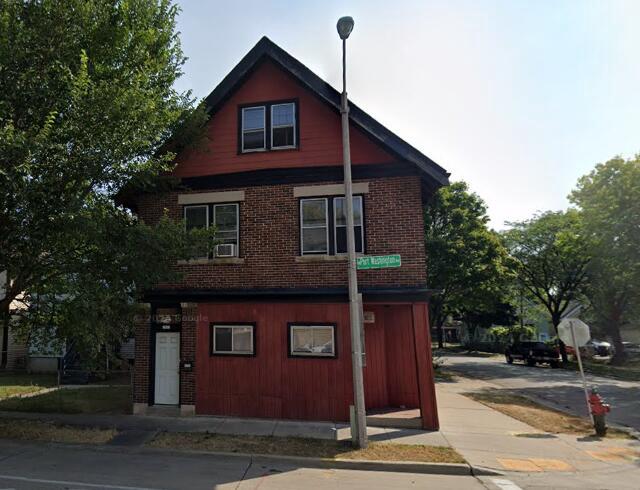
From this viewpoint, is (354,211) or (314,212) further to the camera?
(314,212)

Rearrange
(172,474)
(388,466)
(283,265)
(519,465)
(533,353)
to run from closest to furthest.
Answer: (172,474)
(388,466)
(519,465)
(283,265)
(533,353)

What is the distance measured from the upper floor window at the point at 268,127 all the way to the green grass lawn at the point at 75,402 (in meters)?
8.48

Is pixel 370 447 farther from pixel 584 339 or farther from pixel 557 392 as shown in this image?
pixel 557 392

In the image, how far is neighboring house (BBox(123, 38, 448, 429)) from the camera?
37.6 ft

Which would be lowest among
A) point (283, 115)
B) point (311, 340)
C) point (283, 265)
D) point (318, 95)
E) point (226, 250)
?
point (311, 340)

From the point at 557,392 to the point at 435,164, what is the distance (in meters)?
13.1

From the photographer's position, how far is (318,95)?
12461mm

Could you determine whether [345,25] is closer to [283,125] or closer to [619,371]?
[283,125]

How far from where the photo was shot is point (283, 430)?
Result: 10.2 metres

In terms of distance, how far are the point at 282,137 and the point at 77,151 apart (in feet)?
18.1

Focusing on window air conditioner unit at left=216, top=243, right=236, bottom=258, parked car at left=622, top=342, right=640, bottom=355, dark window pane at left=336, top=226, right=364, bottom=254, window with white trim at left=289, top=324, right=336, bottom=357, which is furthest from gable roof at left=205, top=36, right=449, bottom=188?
parked car at left=622, top=342, right=640, bottom=355

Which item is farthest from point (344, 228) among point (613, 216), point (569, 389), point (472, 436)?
point (613, 216)

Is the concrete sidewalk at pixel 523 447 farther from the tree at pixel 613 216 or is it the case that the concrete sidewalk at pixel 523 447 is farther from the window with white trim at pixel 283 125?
the tree at pixel 613 216

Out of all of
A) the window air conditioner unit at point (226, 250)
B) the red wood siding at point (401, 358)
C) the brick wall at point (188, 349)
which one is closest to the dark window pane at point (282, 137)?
the window air conditioner unit at point (226, 250)
